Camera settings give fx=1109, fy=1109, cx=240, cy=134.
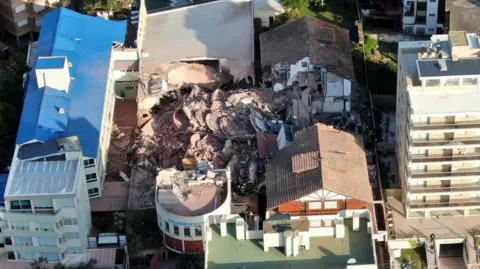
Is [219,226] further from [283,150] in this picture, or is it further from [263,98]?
[263,98]

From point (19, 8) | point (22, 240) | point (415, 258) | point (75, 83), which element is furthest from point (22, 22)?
point (415, 258)

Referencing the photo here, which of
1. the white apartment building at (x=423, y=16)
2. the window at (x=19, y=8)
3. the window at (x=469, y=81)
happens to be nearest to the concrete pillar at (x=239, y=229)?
the window at (x=469, y=81)

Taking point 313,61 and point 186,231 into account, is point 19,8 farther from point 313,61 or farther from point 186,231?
point 186,231

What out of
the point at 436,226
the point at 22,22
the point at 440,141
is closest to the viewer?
the point at 440,141

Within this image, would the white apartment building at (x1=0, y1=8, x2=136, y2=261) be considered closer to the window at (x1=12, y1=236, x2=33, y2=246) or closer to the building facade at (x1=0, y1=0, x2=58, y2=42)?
the window at (x1=12, y1=236, x2=33, y2=246)

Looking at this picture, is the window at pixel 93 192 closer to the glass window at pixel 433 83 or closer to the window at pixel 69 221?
the window at pixel 69 221

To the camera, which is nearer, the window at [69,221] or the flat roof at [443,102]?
the flat roof at [443,102]

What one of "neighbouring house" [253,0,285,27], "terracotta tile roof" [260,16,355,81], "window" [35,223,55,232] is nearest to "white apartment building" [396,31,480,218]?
"terracotta tile roof" [260,16,355,81]
